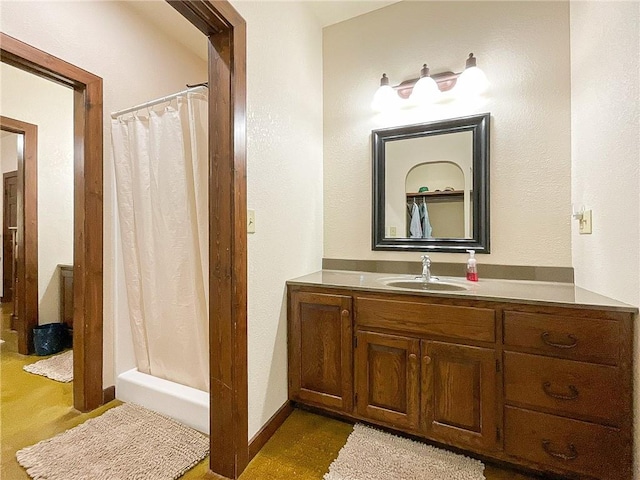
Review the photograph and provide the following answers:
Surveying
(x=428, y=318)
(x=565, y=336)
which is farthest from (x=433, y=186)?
(x=565, y=336)

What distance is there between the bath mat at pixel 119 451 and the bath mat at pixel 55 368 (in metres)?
0.80

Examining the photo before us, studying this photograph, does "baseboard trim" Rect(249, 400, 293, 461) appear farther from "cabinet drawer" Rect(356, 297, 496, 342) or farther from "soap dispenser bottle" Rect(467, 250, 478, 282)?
"soap dispenser bottle" Rect(467, 250, 478, 282)

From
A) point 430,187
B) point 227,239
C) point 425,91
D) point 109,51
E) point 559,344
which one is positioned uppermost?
point 109,51

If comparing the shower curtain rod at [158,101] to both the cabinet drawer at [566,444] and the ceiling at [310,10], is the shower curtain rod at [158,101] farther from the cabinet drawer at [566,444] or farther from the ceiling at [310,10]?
the cabinet drawer at [566,444]

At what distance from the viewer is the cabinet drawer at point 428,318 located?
4.32 feet

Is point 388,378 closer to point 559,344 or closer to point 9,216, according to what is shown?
point 559,344

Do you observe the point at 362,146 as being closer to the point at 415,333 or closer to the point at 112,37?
the point at 415,333

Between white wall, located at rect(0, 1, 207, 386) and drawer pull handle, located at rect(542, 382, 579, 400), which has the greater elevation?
white wall, located at rect(0, 1, 207, 386)

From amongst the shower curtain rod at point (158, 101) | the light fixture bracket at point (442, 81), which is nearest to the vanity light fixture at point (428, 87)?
the light fixture bracket at point (442, 81)

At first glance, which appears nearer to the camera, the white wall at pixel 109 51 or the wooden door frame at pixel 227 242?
the wooden door frame at pixel 227 242

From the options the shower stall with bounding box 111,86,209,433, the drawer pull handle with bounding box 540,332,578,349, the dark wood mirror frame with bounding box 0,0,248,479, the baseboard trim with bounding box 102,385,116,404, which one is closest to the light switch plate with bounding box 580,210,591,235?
the drawer pull handle with bounding box 540,332,578,349

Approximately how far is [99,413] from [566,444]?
239 centimetres

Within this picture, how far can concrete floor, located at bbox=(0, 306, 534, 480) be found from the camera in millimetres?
1341

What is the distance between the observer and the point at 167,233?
1.81 m
